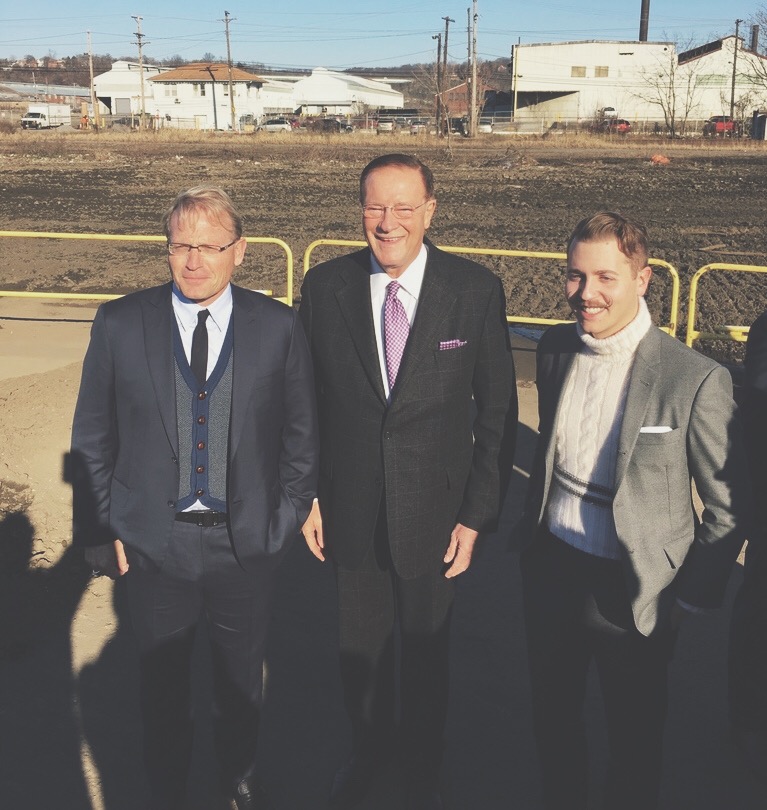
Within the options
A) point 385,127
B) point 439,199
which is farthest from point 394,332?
point 385,127

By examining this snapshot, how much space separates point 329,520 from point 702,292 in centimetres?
988

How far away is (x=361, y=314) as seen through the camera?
9.80 feet

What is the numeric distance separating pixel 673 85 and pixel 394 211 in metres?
70.5

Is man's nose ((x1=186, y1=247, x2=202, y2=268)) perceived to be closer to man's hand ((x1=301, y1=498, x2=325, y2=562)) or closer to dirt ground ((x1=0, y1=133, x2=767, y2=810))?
man's hand ((x1=301, y1=498, x2=325, y2=562))

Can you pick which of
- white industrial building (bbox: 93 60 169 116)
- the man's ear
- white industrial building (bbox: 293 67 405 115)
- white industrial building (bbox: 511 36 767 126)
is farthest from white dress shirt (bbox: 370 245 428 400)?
white industrial building (bbox: 93 60 169 116)

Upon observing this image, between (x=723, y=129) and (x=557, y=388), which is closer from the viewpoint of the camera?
(x=557, y=388)

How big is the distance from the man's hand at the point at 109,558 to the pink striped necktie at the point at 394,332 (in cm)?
103

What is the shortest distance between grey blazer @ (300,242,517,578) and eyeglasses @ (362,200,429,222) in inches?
8.6

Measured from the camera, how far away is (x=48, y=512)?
212 inches

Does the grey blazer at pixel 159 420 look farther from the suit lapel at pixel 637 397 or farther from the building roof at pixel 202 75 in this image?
the building roof at pixel 202 75

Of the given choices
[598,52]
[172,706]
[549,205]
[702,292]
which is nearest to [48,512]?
[172,706]

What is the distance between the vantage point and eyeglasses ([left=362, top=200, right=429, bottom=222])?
2842mm

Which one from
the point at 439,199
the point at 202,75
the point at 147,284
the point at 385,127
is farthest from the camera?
the point at 202,75

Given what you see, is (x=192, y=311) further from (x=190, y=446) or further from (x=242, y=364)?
(x=190, y=446)
